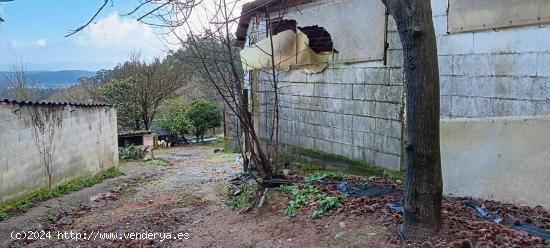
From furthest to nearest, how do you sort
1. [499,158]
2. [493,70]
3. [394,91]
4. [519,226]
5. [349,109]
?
[349,109]
[394,91]
[493,70]
[499,158]
[519,226]

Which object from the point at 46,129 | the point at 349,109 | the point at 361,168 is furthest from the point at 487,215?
the point at 46,129

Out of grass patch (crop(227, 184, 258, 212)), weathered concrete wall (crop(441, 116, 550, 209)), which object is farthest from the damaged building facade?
grass patch (crop(227, 184, 258, 212))

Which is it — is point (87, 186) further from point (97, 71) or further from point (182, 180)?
point (97, 71)

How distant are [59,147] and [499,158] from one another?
8.92 meters

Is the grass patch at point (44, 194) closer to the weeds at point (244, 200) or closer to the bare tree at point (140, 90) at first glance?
the weeds at point (244, 200)

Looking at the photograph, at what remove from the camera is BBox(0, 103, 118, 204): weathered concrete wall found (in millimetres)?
7316

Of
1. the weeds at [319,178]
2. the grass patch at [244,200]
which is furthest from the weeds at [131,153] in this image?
the weeds at [319,178]

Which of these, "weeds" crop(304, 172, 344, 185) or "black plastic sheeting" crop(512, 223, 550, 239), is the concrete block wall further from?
"black plastic sheeting" crop(512, 223, 550, 239)

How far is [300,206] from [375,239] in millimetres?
1483

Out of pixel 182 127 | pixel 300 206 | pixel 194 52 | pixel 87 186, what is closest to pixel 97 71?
pixel 182 127

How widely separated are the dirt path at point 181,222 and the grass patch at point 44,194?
199 mm

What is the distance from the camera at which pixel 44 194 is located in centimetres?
824

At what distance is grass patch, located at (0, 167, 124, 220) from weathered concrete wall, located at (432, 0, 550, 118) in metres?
6.80

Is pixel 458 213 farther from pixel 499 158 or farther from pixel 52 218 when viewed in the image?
pixel 52 218
